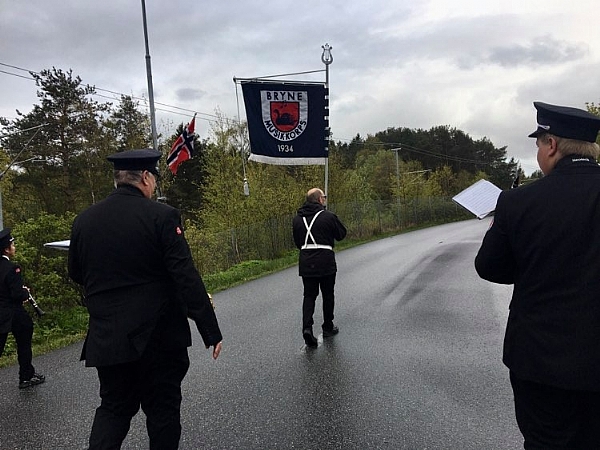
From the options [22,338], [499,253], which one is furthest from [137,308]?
[22,338]

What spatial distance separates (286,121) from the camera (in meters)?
10.7

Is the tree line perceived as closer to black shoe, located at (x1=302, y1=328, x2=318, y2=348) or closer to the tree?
the tree

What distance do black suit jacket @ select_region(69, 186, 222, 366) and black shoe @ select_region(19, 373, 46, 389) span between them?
304 centimetres

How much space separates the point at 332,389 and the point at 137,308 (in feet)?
8.25

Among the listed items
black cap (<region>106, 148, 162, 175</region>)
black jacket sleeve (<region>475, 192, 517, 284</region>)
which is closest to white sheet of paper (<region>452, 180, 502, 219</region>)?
black jacket sleeve (<region>475, 192, 517, 284</region>)

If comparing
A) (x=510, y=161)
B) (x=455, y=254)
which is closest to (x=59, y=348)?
(x=455, y=254)

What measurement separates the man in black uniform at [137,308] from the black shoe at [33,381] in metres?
3.04

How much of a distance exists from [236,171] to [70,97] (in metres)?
11.2

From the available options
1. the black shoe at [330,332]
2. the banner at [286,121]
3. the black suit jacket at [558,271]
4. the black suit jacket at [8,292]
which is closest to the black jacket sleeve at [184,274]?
the black suit jacket at [558,271]

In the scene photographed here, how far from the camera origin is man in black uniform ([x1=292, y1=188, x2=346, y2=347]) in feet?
20.4

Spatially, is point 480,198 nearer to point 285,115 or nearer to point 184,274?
point 184,274

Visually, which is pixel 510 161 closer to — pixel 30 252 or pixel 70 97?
pixel 70 97

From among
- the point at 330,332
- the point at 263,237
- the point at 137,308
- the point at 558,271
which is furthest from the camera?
the point at 263,237

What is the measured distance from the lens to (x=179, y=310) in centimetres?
299
